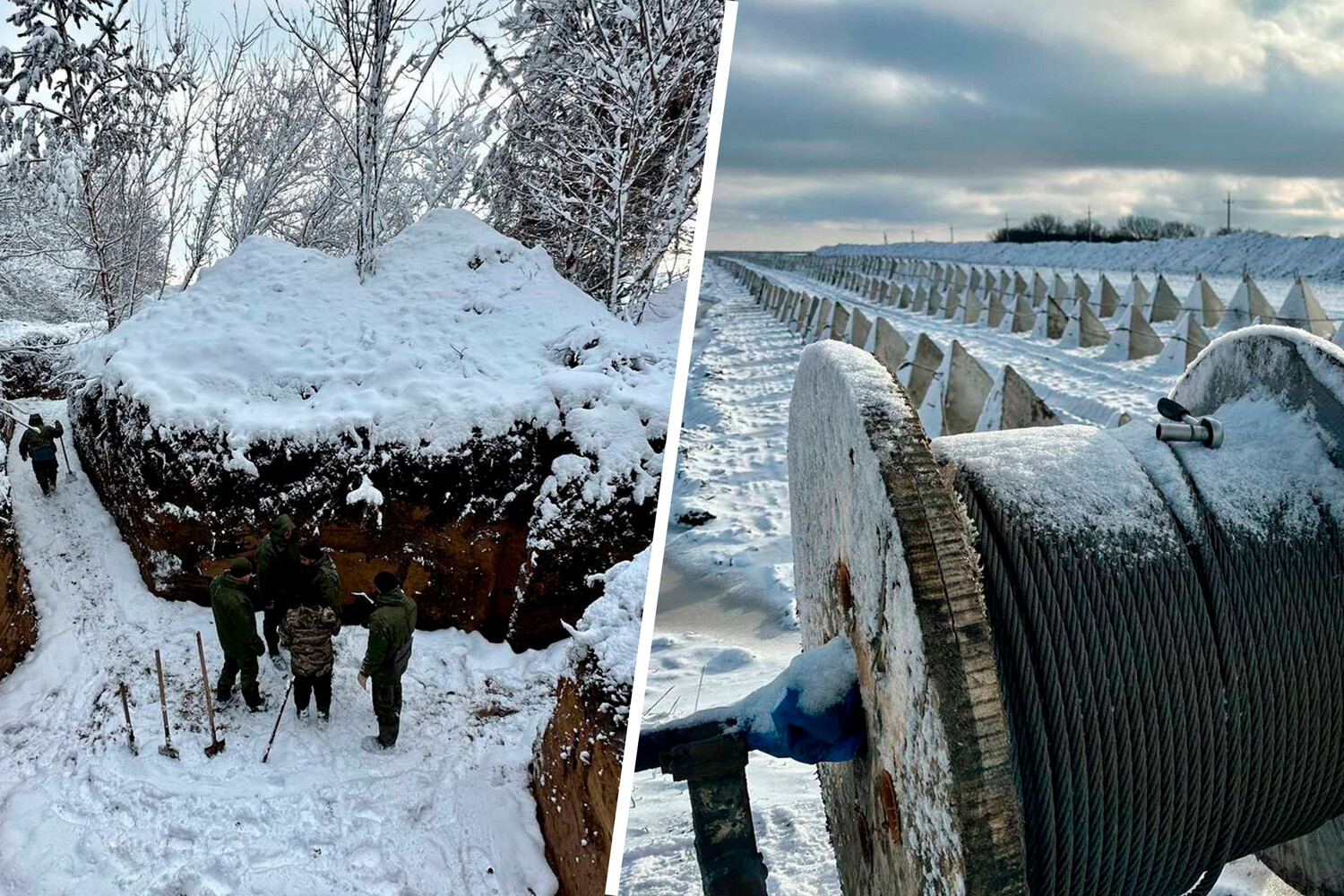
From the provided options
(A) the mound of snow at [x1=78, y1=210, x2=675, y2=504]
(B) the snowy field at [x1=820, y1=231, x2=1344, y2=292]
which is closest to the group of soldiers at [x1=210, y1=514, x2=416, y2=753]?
(A) the mound of snow at [x1=78, y1=210, x2=675, y2=504]

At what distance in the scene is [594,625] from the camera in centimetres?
494

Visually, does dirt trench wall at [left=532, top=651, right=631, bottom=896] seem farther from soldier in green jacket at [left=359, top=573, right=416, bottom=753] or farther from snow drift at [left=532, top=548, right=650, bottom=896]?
soldier in green jacket at [left=359, top=573, right=416, bottom=753]

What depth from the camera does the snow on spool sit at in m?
1.80

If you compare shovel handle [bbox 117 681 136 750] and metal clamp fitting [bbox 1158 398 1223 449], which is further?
shovel handle [bbox 117 681 136 750]

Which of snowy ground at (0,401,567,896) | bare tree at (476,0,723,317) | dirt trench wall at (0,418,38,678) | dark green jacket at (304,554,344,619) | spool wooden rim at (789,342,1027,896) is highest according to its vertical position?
bare tree at (476,0,723,317)

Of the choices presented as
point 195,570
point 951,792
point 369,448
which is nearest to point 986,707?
point 951,792

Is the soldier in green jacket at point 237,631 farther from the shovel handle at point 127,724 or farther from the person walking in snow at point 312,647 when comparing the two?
the shovel handle at point 127,724

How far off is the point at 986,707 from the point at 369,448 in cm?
641

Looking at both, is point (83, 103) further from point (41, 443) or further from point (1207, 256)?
point (1207, 256)

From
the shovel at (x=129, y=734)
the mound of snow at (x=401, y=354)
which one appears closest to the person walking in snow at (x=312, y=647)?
the shovel at (x=129, y=734)

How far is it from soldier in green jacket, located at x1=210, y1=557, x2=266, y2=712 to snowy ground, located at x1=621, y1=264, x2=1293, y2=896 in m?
2.68

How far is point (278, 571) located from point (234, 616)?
60 cm

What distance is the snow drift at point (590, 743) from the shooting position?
4.34 m

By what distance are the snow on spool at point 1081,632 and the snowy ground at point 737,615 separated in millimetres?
829
